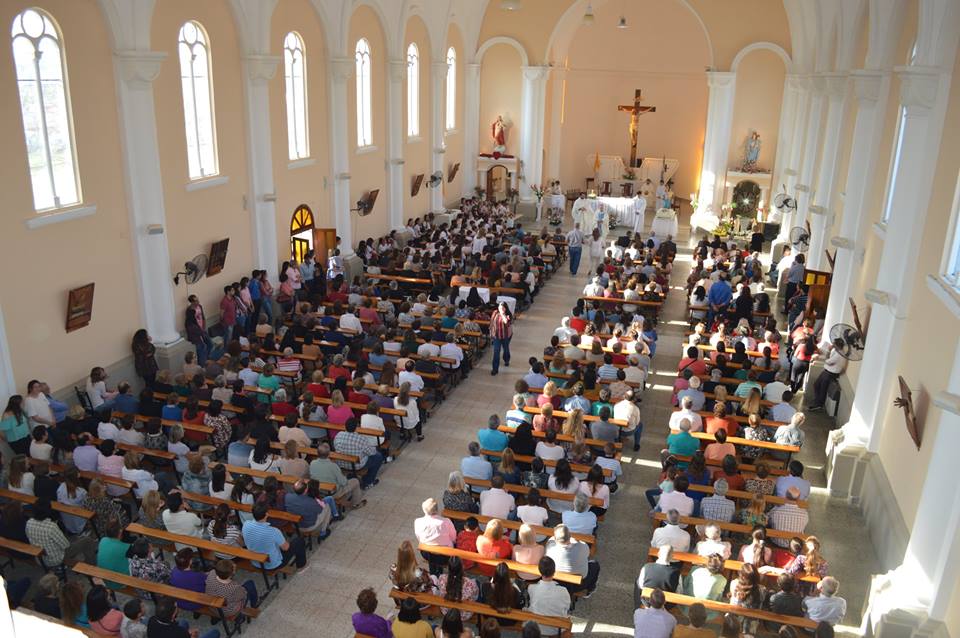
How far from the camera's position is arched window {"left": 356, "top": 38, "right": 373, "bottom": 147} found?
2102 cm

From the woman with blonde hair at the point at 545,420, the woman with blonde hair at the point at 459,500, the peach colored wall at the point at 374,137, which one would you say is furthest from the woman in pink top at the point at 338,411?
the peach colored wall at the point at 374,137

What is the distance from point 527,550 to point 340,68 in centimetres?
1420

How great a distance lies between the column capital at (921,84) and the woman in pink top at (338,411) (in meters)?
8.29

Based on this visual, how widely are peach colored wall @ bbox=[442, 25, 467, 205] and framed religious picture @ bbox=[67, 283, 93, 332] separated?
1729 centimetres

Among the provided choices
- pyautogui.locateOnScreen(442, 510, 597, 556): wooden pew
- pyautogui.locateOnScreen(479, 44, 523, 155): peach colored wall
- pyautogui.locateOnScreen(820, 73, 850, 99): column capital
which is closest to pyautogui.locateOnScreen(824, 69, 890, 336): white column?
pyautogui.locateOnScreen(820, 73, 850, 99): column capital

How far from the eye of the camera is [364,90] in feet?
70.5

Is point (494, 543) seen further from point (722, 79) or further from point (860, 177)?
point (722, 79)

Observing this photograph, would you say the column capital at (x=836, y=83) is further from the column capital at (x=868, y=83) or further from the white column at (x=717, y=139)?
the white column at (x=717, y=139)

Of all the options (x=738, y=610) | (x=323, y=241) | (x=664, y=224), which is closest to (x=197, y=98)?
(x=323, y=241)

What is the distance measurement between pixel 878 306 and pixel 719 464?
10.3ft

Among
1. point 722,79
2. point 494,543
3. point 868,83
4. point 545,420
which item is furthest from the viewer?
point 722,79

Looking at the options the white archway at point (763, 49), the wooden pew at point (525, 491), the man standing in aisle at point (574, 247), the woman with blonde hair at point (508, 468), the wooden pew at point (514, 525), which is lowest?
the wooden pew at point (514, 525)

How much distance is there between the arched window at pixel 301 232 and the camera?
18.7 m

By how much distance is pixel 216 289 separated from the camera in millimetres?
16016
